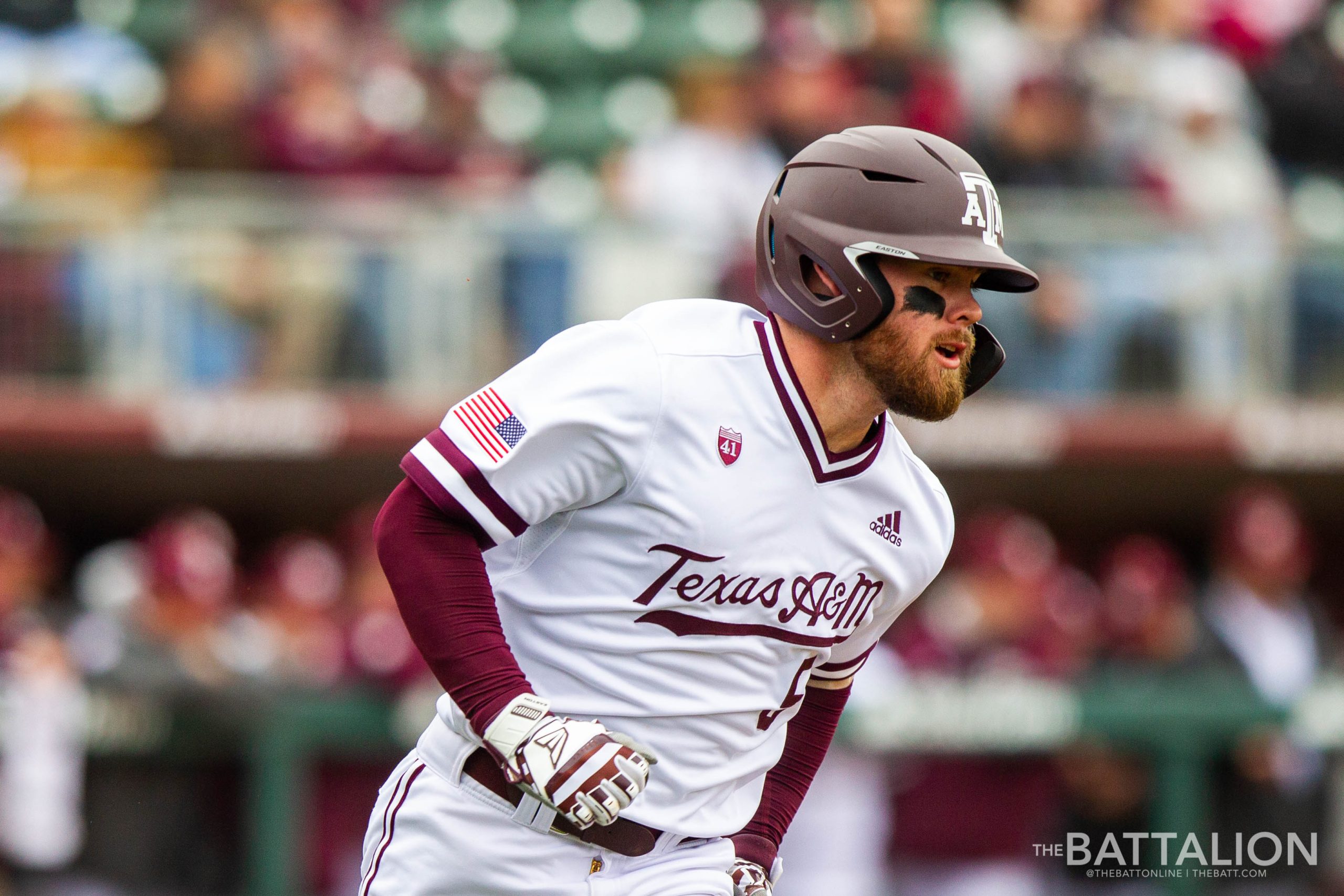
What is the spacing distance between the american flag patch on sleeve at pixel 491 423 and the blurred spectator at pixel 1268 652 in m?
4.95

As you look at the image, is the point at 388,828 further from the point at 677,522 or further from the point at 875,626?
the point at 875,626

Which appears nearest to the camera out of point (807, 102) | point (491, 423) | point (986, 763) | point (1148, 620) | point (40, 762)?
point (491, 423)

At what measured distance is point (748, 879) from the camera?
12.0ft

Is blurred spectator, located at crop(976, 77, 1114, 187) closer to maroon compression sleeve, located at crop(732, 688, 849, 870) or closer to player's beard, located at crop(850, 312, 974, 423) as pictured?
maroon compression sleeve, located at crop(732, 688, 849, 870)

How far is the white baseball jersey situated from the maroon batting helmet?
0.43 feet

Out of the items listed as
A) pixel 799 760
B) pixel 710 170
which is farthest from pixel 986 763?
pixel 799 760

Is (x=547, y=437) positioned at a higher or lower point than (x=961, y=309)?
lower

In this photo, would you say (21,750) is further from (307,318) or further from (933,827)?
(933,827)

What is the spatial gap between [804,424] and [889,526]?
28 cm

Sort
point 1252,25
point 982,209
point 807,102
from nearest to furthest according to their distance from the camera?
1. point 982,209
2. point 807,102
3. point 1252,25

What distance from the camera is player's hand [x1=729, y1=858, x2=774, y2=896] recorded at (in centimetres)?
363

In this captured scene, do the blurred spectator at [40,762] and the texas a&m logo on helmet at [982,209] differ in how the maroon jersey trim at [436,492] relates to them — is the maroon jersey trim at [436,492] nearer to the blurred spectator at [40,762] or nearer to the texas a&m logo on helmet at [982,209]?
the texas a&m logo on helmet at [982,209]

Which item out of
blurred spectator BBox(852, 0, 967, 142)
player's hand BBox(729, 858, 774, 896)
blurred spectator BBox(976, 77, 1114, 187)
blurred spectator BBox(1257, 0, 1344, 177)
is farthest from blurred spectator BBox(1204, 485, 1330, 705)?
player's hand BBox(729, 858, 774, 896)

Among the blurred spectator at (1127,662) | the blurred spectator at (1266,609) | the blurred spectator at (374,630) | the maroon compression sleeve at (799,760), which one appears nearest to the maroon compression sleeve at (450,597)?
the maroon compression sleeve at (799,760)
